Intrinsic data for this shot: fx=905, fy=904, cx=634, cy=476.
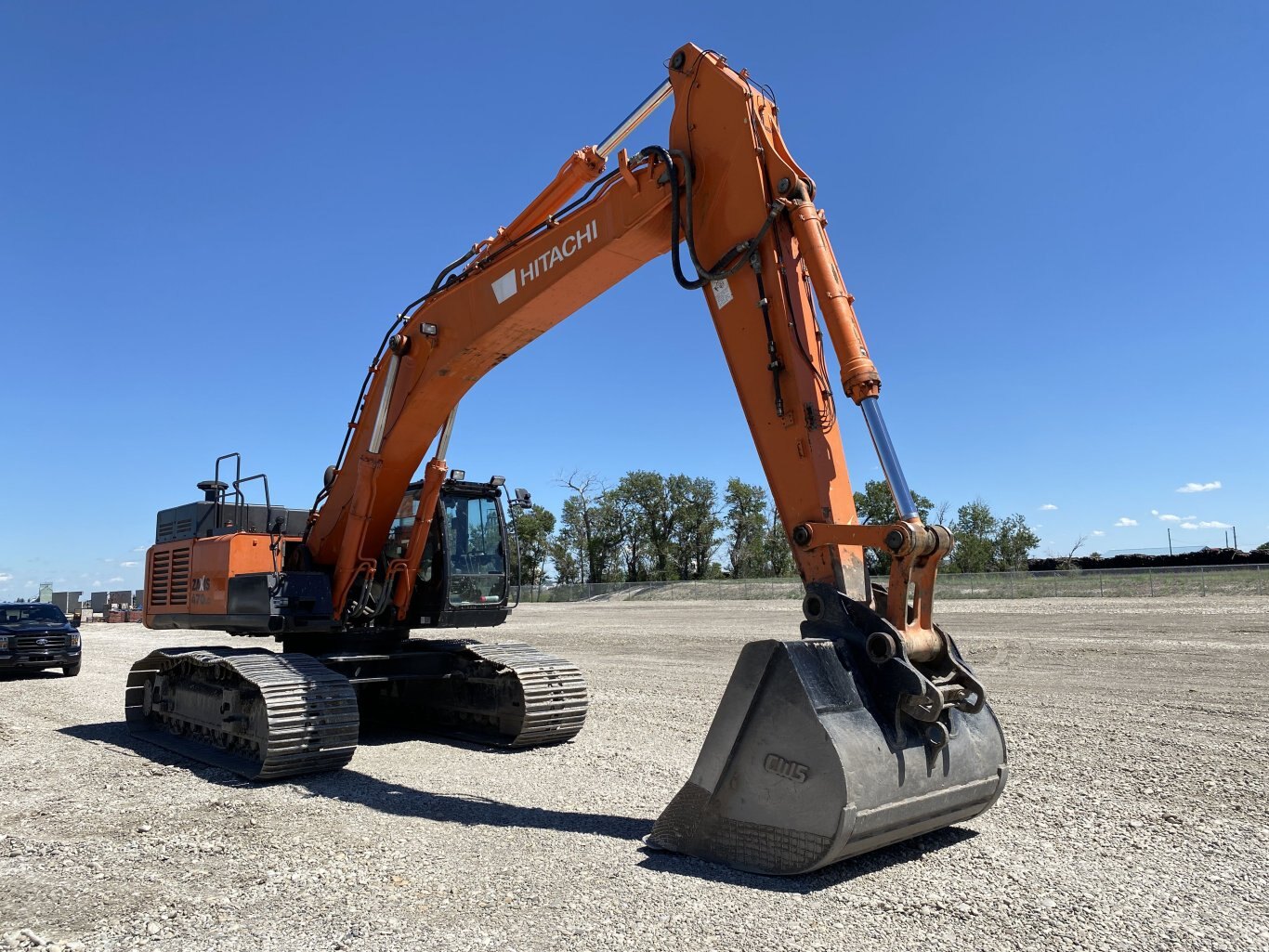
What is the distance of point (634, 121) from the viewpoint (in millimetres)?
7262

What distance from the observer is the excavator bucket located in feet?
15.4

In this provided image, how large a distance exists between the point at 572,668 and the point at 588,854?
4215 millimetres

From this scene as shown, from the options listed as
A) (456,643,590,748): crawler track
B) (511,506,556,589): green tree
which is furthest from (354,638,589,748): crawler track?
(511,506,556,589): green tree

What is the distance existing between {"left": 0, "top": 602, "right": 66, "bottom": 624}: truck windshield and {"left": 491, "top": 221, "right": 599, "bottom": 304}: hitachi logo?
15506 mm

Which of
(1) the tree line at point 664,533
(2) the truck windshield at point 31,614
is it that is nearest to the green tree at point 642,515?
(1) the tree line at point 664,533

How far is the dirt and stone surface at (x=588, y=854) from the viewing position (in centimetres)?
429

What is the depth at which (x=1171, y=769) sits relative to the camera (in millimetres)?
7441

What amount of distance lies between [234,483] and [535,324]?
15.4 feet

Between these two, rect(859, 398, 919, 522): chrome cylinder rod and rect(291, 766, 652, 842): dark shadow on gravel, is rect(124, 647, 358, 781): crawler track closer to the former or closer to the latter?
rect(291, 766, 652, 842): dark shadow on gravel

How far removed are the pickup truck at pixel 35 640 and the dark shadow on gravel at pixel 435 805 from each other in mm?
10678

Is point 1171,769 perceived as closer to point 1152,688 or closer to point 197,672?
point 1152,688

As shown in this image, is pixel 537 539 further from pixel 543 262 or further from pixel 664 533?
pixel 543 262

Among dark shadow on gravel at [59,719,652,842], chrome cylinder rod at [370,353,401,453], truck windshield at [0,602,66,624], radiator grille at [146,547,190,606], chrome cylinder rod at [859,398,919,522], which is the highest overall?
chrome cylinder rod at [370,353,401,453]

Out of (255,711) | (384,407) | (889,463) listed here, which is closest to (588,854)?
(889,463)
